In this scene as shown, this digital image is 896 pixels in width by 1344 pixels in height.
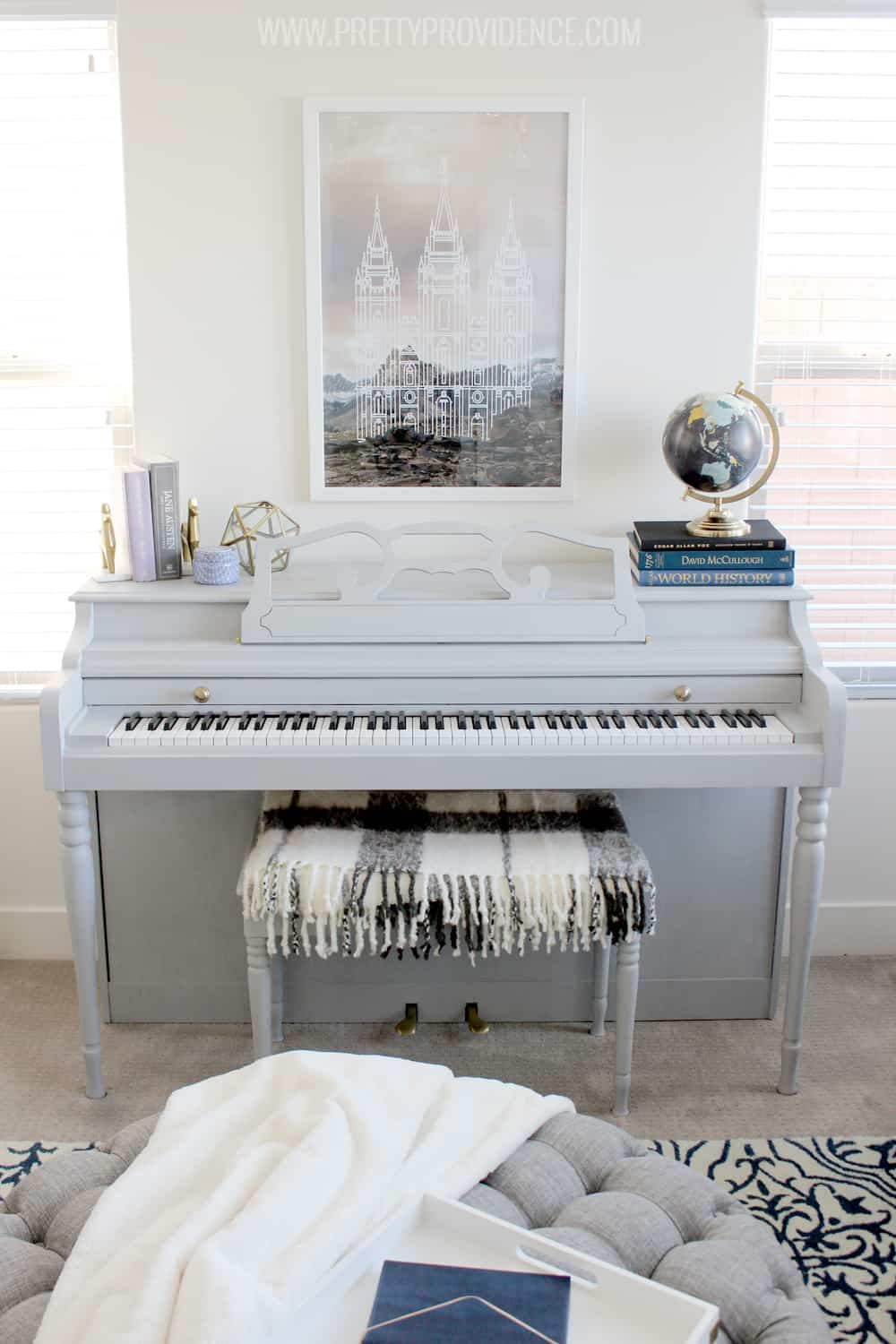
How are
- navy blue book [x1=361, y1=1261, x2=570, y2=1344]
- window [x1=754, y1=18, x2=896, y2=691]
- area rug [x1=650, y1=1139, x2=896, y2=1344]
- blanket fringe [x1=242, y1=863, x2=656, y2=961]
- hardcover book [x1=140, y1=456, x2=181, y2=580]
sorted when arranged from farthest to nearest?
window [x1=754, y1=18, x2=896, y2=691] < hardcover book [x1=140, y1=456, x2=181, y2=580] < blanket fringe [x1=242, y1=863, x2=656, y2=961] < area rug [x1=650, y1=1139, x2=896, y2=1344] < navy blue book [x1=361, y1=1261, x2=570, y2=1344]

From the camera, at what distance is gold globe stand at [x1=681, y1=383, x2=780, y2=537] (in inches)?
118

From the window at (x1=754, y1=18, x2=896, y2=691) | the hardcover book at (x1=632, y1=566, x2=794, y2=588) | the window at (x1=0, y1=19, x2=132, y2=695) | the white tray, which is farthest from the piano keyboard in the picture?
the white tray

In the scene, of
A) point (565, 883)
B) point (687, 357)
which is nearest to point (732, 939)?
point (565, 883)

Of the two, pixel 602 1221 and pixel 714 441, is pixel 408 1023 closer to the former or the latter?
pixel 602 1221

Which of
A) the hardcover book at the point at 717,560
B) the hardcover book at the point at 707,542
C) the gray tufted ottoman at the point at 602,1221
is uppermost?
the hardcover book at the point at 707,542

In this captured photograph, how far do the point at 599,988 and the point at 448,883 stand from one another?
0.68m

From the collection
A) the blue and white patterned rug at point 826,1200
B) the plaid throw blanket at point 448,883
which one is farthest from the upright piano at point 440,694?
the blue and white patterned rug at point 826,1200

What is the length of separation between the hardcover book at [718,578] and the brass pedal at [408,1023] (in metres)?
1.10

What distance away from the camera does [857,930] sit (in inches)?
138

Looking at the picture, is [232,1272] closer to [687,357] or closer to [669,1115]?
A: [669,1115]

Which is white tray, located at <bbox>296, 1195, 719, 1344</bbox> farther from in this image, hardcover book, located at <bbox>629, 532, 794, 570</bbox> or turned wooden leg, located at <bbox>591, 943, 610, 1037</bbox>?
hardcover book, located at <bbox>629, 532, 794, 570</bbox>

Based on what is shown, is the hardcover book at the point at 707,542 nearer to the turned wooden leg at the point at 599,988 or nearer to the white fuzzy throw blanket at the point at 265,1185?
the turned wooden leg at the point at 599,988

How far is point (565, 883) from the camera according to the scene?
104 inches

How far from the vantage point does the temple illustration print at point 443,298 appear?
299 centimetres
